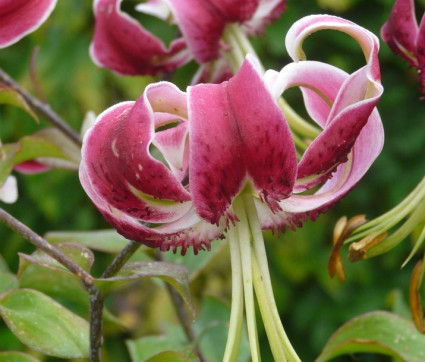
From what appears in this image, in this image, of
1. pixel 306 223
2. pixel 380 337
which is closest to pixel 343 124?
pixel 380 337

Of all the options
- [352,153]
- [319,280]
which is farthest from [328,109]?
[319,280]

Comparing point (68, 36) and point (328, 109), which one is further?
point (68, 36)

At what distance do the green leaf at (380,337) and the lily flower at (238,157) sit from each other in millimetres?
136

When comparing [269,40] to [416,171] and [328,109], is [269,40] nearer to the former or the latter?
[416,171]

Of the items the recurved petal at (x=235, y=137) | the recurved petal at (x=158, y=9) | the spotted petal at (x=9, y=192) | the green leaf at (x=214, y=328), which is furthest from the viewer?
the green leaf at (x=214, y=328)

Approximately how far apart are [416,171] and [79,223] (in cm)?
83

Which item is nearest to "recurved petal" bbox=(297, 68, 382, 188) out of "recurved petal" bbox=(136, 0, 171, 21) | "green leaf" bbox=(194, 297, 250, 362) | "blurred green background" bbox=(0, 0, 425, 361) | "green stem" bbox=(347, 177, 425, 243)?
"green stem" bbox=(347, 177, 425, 243)

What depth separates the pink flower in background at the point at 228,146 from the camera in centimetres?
36

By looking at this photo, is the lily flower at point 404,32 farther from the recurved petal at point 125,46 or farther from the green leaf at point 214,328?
the green leaf at point 214,328

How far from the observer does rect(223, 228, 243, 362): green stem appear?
16.3 inches

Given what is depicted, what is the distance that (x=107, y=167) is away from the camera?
39cm

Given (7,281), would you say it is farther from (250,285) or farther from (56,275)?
(250,285)

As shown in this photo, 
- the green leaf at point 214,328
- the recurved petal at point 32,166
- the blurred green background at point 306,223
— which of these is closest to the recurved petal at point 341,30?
the recurved petal at point 32,166

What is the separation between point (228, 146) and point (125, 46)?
1.05 ft
